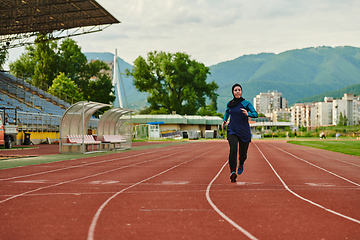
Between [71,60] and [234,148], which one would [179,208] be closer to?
[234,148]

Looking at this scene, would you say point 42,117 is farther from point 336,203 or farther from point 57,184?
point 336,203

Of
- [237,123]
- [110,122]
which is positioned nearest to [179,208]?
[237,123]

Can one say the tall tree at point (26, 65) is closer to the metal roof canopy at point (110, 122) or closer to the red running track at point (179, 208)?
the metal roof canopy at point (110, 122)

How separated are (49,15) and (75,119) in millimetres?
15257

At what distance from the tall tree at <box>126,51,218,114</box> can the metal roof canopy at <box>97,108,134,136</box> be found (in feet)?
173

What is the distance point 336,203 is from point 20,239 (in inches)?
204

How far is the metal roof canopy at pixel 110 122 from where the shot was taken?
1086 inches

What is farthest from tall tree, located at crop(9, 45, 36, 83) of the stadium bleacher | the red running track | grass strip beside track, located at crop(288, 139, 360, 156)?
the red running track

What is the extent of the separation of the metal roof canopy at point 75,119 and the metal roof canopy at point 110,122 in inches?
110

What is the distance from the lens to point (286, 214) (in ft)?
20.2

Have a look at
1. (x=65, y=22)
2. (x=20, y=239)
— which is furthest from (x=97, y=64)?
(x=20, y=239)

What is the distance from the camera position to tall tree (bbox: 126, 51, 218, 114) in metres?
83.2

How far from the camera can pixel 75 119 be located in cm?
2408

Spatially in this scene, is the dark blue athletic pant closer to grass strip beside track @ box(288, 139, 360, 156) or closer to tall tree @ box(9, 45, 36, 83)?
grass strip beside track @ box(288, 139, 360, 156)
